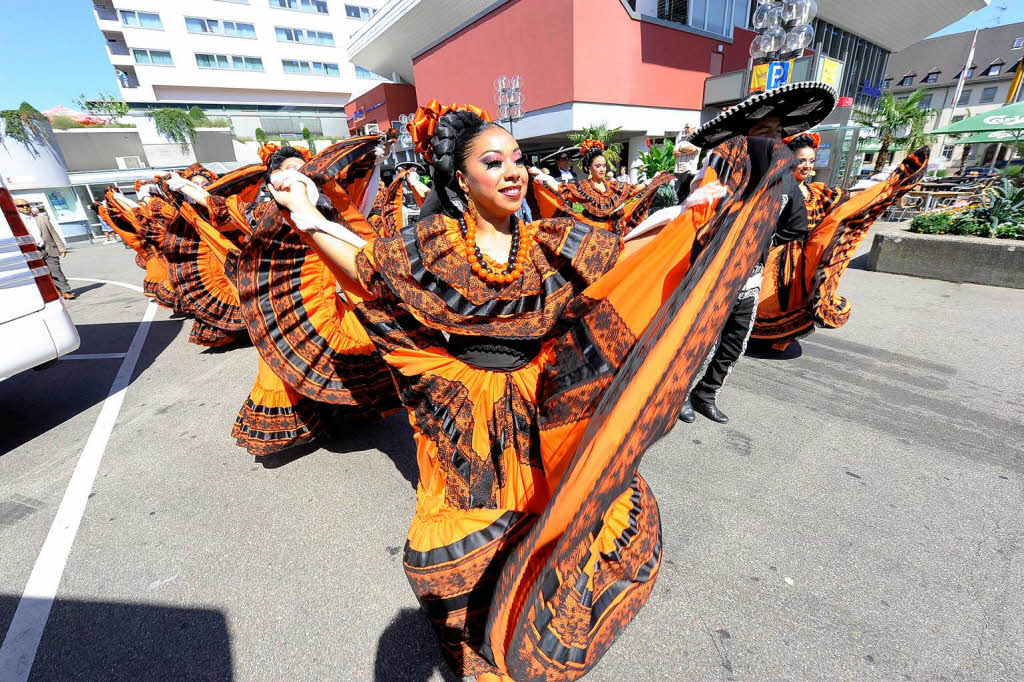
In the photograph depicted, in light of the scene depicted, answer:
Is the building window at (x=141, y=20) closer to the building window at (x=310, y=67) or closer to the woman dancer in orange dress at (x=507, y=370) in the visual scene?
the building window at (x=310, y=67)

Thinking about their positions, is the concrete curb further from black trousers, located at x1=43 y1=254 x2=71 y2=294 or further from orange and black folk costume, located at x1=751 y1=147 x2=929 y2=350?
black trousers, located at x1=43 y1=254 x2=71 y2=294

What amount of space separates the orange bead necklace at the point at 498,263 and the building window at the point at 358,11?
53.8 m

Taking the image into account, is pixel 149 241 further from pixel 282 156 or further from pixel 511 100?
pixel 511 100

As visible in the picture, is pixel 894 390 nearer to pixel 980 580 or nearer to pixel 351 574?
pixel 980 580

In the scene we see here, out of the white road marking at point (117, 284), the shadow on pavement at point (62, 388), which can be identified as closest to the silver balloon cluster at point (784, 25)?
the shadow on pavement at point (62, 388)

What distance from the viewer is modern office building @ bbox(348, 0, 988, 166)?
1650 cm

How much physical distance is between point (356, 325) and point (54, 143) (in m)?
26.0

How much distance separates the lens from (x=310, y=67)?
42.7 m

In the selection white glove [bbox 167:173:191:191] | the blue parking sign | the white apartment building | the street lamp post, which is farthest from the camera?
the white apartment building

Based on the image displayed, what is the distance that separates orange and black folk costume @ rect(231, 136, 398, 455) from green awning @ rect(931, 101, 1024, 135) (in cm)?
1646

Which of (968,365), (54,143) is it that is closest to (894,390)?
(968,365)

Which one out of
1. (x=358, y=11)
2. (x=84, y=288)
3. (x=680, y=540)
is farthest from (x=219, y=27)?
(x=680, y=540)

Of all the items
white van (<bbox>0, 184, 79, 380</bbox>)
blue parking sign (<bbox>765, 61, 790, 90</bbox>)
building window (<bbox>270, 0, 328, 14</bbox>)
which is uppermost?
building window (<bbox>270, 0, 328, 14</bbox>)

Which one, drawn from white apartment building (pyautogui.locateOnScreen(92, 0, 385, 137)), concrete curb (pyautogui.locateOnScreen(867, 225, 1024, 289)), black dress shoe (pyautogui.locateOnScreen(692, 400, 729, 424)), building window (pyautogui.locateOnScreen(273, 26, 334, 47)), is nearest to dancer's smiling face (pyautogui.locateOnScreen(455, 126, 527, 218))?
black dress shoe (pyautogui.locateOnScreen(692, 400, 729, 424))
